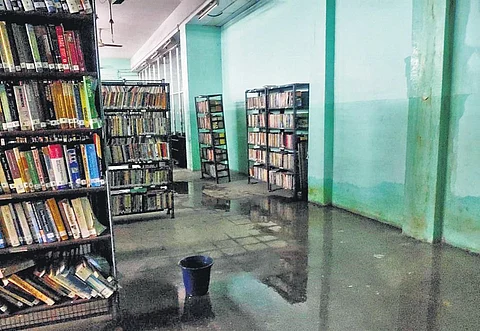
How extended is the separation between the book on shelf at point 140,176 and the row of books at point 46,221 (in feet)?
7.91

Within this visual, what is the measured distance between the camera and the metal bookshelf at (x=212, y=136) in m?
7.78

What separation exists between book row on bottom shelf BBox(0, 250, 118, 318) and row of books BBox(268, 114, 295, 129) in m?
4.04

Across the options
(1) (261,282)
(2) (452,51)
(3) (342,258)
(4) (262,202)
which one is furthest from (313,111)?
(1) (261,282)

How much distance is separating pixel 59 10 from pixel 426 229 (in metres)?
3.97

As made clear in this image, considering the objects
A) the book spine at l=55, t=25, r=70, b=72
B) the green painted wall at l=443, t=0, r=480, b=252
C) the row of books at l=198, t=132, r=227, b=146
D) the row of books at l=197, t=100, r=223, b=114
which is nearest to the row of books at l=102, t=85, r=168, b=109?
the row of books at l=197, t=100, r=223, b=114

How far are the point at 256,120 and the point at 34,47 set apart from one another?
5059mm

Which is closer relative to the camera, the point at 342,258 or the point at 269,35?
the point at 342,258

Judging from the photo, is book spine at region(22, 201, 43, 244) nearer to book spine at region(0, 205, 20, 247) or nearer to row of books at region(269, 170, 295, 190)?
book spine at region(0, 205, 20, 247)

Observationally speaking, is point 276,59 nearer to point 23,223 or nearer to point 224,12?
point 224,12

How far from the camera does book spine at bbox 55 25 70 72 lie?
2.40m

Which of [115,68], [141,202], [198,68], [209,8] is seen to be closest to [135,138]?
[141,202]

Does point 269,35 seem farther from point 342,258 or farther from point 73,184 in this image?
point 73,184

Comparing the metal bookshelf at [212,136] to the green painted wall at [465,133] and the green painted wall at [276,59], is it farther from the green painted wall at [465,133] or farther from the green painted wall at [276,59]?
the green painted wall at [465,133]

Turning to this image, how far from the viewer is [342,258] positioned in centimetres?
360
